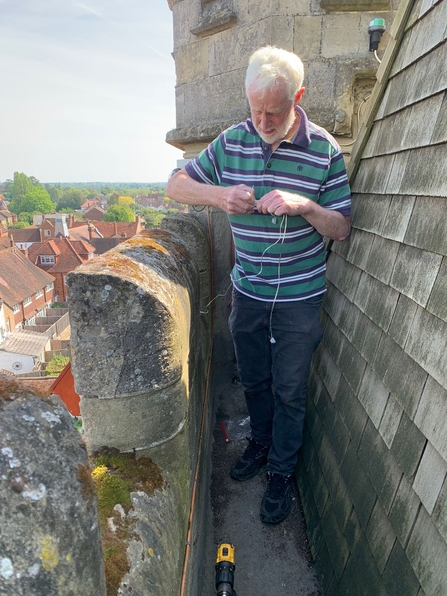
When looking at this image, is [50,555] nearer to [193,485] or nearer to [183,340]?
[183,340]

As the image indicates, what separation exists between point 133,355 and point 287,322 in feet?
3.70

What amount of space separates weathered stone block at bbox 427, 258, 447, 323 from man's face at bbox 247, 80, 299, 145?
1040 millimetres

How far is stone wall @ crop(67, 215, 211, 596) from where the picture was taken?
1347 millimetres

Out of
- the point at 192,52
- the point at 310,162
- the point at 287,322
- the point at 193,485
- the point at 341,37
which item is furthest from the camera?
the point at 192,52

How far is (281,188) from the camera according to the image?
2174 millimetres

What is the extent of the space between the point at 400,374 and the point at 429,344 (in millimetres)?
202

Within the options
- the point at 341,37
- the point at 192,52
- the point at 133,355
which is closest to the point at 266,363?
the point at 133,355

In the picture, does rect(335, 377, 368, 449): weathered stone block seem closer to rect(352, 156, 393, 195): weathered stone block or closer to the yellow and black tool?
the yellow and black tool

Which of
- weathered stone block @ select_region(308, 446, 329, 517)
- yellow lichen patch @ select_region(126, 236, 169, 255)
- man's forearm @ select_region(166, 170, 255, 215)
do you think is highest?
man's forearm @ select_region(166, 170, 255, 215)

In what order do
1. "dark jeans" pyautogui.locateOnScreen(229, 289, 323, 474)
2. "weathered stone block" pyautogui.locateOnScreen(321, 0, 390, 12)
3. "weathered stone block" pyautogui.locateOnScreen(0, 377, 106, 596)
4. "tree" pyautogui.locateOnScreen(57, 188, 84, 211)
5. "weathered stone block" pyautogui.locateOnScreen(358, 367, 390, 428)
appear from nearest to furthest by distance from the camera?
"weathered stone block" pyautogui.locateOnScreen(0, 377, 106, 596) → "weathered stone block" pyautogui.locateOnScreen(358, 367, 390, 428) → "dark jeans" pyautogui.locateOnScreen(229, 289, 323, 474) → "weathered stone block" pyautogui.locateOnScreen(321, 0, 390, 12) → "tree" pyautogui.locateOnScreen(57, 188, 84, 211)

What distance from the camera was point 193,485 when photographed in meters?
1.97

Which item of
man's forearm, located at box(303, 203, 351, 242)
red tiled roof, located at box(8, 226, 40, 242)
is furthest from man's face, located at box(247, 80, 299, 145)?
red tiled roof, located at box(8, 226, 40, 242)

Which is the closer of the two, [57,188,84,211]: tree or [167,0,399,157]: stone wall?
[167,0,399,157]: stone wall

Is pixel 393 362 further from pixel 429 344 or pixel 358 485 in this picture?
pixel 358 485
